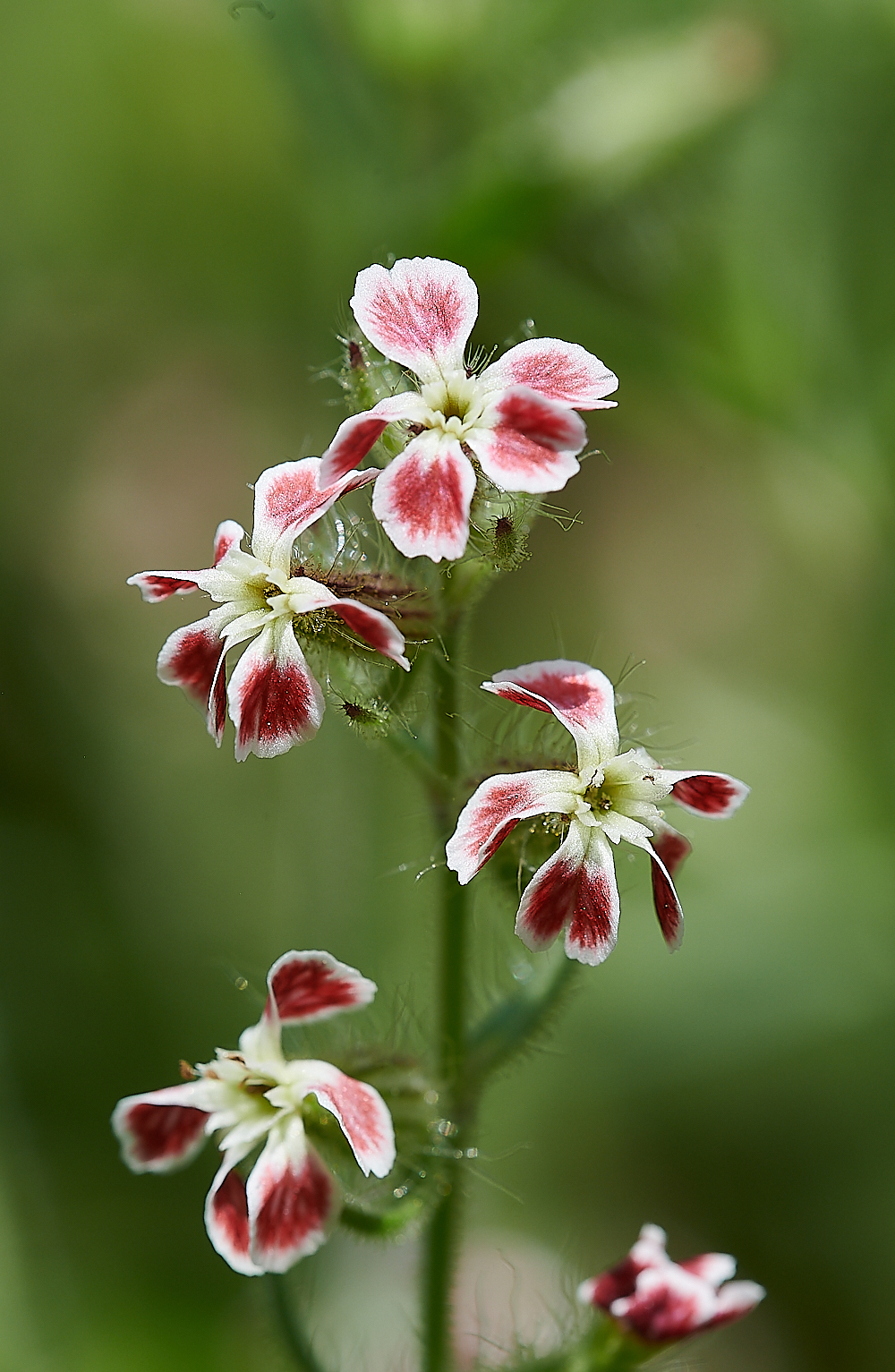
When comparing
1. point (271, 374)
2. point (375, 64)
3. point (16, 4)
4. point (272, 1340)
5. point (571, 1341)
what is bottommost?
point (571, 1341)

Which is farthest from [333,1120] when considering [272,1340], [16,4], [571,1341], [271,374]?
[16,4]

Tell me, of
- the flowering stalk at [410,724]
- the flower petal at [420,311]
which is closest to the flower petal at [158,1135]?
the flowering stalk at [410,724]

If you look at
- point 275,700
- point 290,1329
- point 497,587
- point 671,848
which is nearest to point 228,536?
point 275,700

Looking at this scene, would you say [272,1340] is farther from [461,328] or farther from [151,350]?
[151,350]

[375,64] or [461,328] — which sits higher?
[375,64]

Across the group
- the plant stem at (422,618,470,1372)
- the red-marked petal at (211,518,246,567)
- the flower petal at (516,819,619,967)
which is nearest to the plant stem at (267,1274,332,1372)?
the plant stem at (422,618,470,1372)

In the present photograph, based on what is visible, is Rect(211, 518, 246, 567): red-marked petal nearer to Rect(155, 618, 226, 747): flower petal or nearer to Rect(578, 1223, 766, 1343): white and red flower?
Rect(155, 618, 226, 747): flower petal
